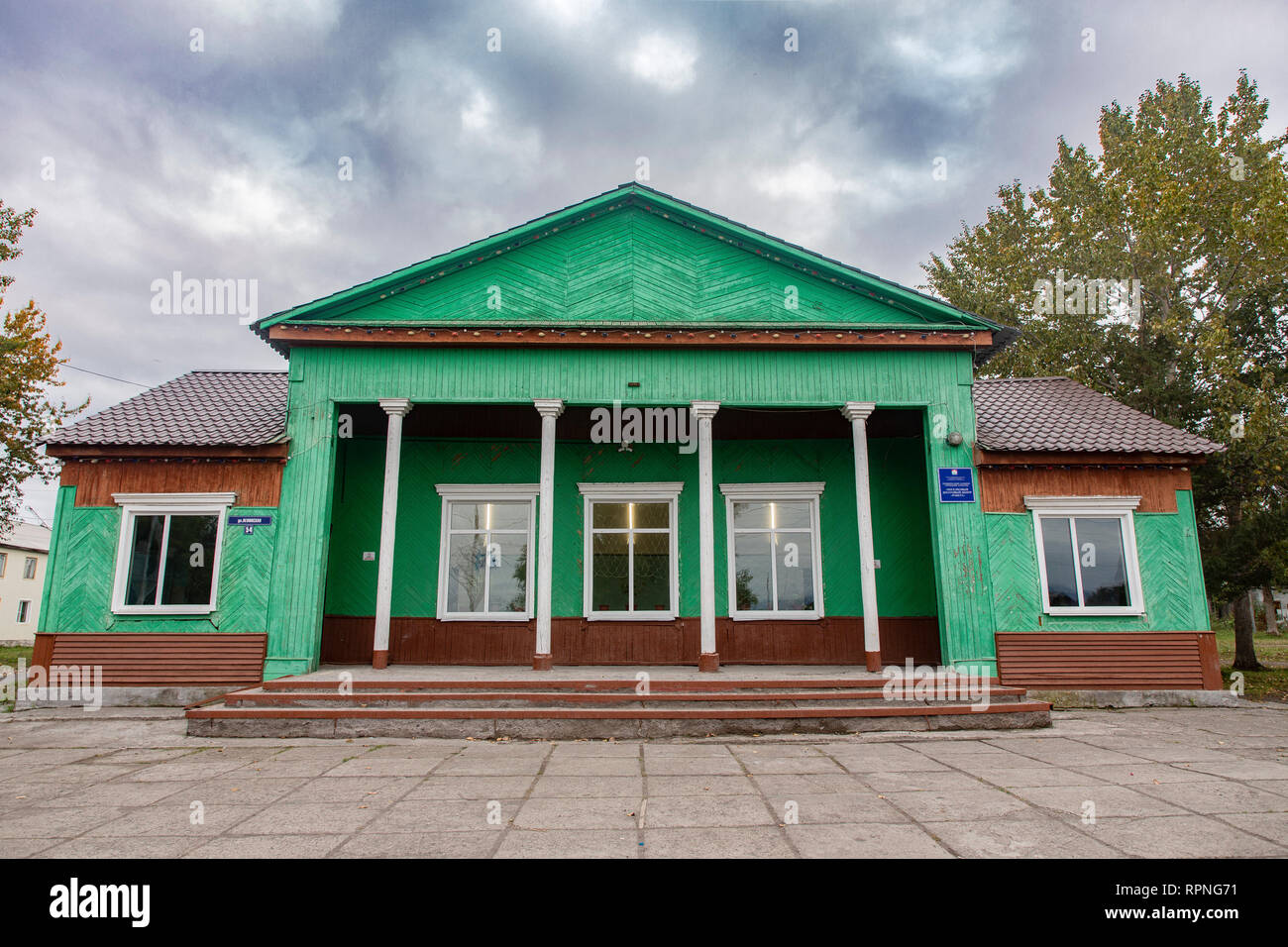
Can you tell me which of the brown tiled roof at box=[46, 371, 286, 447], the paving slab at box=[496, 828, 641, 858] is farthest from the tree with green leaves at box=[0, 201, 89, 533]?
the paving slab at box=[496, 828, 641, 858]

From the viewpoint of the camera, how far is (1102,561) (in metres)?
11.2

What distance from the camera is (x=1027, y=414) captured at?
12961 mm

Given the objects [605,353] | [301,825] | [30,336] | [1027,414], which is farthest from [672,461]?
[30,336]

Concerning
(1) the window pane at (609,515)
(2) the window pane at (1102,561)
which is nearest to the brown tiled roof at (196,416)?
(1) the window pane at (609,515)

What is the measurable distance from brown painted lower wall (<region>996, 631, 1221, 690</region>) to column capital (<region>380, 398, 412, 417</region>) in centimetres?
1012

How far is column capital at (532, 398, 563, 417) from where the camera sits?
36.1ft

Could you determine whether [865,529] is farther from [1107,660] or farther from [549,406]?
[549,406]

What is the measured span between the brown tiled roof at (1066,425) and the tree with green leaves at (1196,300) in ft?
16.5

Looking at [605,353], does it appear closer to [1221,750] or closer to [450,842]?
[450,842]

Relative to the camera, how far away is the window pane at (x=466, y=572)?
12664 mm

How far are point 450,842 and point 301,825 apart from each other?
124 cm

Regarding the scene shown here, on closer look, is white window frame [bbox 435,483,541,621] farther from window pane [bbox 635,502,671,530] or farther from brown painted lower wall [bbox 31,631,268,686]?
brown painted lower wall [bbox 31,631,268,686]

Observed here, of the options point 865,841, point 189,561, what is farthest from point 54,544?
point 865,841

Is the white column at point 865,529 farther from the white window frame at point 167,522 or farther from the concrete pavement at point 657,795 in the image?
the white window frame at point 167,522
